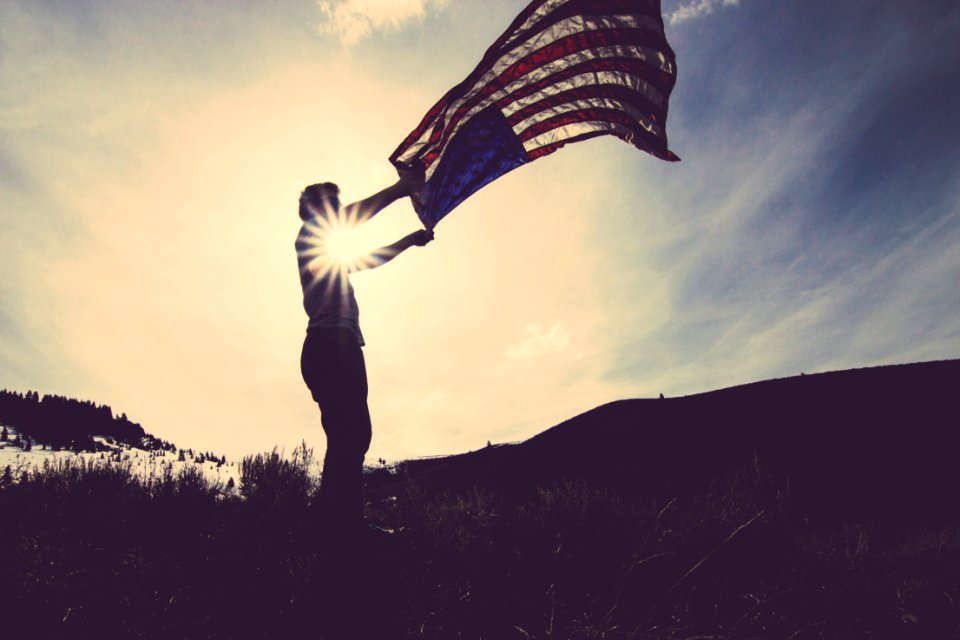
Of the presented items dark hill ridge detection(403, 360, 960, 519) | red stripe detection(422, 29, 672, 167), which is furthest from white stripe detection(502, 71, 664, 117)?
dark hill ridge detection(403, 360, 960, 519)

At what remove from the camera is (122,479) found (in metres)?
5.12

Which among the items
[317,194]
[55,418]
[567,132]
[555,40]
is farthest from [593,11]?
[55,418]

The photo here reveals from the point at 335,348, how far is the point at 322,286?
1.53 feet

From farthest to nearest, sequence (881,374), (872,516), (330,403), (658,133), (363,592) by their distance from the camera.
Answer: (881,374) → (872,516) → (658,133) → (330,403) → (363,592)

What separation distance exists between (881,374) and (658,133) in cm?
1209

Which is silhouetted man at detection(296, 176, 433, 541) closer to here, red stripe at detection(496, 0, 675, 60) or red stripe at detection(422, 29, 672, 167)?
red stripe at detection(422, 29, 672, 167)

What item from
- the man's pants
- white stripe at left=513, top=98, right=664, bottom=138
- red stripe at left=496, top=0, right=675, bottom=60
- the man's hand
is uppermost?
red stripe at left=496, top=0, right=675, bottom=60

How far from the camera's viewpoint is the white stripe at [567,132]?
392 centimetres

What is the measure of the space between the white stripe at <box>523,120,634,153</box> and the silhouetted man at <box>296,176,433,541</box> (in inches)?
66.2

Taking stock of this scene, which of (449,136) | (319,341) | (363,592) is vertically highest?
(449,136)

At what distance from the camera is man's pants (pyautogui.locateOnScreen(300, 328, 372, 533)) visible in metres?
2.35

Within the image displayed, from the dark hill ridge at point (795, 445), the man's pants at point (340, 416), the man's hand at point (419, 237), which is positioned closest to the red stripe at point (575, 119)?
the man's hand at point (419, 237)

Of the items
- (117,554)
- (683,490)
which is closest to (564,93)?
(117,554)

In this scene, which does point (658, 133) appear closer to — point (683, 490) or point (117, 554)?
point (117, 554)
